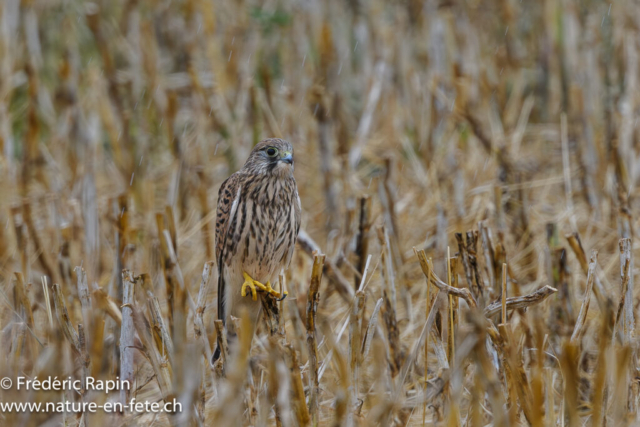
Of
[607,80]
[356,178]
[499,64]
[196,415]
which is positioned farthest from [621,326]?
[499,64]

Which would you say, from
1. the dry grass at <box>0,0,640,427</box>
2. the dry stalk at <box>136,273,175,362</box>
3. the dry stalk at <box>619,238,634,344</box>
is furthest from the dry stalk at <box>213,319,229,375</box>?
the dry stalk at <box>619,238,634,344</box>

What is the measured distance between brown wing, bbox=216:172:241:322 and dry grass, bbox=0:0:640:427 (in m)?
0.20

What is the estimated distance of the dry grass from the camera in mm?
2354

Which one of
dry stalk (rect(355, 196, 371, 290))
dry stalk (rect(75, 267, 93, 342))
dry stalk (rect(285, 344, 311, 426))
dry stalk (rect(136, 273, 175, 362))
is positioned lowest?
dry stalk (rect(285, 344, 311, 426))

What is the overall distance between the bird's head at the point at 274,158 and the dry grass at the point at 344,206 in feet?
1.33

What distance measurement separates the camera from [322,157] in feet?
15.1

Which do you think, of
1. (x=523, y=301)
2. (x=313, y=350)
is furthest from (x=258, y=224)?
(x=523, y=301)

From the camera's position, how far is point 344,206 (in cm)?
466

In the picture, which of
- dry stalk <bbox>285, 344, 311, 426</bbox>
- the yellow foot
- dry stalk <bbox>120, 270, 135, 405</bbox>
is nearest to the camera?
dry stalk <bbox>285, 344, 311, 426</bbox>

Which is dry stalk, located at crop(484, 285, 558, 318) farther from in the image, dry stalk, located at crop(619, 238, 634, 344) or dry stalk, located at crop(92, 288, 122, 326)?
dry stalk, located at crop(92, 288, 122, 326)

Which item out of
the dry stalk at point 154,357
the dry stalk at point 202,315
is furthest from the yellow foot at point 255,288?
the dry stalk at point 154,357

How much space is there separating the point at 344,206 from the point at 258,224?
1336mm

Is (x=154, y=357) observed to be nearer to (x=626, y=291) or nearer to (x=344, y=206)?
(x=626, y=291)

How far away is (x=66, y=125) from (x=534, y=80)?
12.5ft
